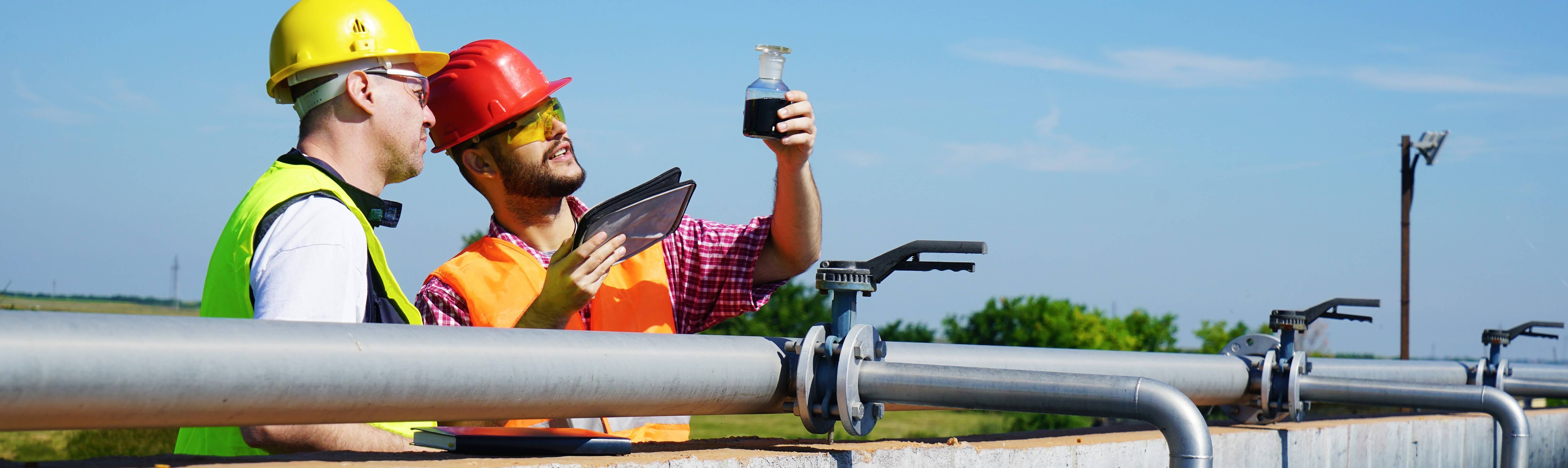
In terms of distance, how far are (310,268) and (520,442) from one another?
55cm

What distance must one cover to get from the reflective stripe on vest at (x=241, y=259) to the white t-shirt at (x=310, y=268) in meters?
0.04

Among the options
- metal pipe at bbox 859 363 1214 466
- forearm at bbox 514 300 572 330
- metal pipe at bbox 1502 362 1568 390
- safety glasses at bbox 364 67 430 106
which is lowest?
metal pipe at bbox 1502 362 1568 390

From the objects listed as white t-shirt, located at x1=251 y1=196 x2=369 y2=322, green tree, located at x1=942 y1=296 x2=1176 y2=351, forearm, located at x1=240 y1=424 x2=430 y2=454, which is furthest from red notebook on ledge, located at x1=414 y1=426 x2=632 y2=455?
green tree, located at x1=942 y1=296 x2=1176 y2=351

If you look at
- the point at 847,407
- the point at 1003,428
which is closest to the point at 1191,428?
the point at 847,407

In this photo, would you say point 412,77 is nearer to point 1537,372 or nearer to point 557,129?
point 557,129

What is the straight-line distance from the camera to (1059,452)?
276 centimetres

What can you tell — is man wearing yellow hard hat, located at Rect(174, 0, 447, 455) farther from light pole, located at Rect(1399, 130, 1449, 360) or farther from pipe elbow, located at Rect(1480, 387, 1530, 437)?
light pole, located at Rect(1399, 130, 1449, 360)

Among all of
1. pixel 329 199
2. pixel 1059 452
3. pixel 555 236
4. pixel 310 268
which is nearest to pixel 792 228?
pixel 555 236

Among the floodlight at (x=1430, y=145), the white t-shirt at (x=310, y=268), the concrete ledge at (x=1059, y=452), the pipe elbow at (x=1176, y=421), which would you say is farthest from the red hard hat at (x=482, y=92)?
the floodlight at (x=1430, y=145)

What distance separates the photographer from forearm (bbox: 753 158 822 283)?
338 centimetres

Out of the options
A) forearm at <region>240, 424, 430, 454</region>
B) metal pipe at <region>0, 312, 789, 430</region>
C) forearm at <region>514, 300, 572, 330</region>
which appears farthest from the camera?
forearm at <region>514, 300, 572, 330</region>

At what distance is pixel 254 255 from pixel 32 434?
1760 cm

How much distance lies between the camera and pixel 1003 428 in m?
38.5

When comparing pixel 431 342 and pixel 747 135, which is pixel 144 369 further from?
pixel 747 135
